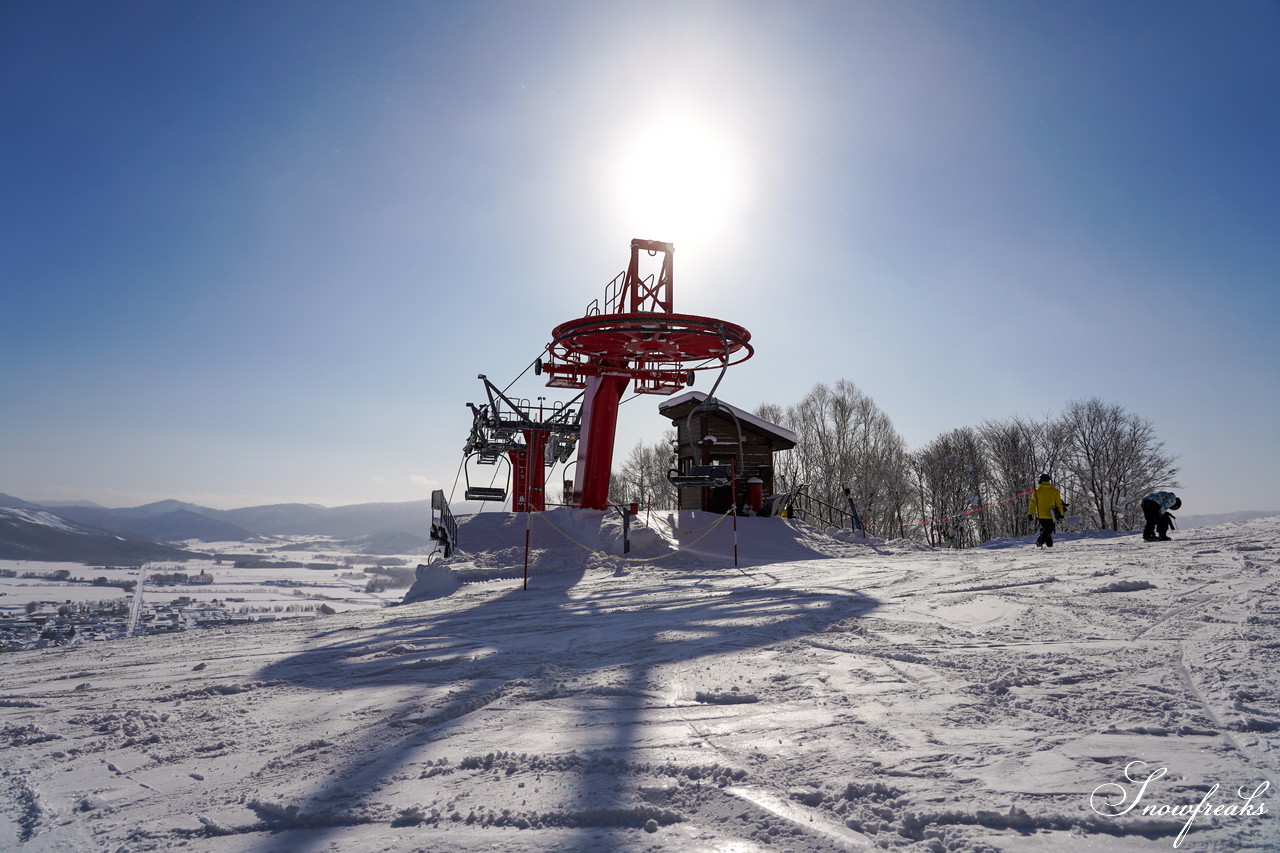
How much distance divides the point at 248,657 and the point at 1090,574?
32.7 ft

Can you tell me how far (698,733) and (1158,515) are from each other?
1451 cm

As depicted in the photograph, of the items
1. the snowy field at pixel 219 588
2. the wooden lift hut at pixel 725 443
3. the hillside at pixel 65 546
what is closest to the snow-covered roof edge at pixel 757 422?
the wooden lift hut at pixel 725 443

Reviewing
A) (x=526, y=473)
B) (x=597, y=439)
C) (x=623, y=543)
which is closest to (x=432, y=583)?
(x=623, y=543)

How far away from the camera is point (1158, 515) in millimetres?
13227

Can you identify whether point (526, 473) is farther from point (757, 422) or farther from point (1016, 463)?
point (1016, 463)

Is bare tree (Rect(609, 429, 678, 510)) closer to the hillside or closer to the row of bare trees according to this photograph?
the row of bare trees

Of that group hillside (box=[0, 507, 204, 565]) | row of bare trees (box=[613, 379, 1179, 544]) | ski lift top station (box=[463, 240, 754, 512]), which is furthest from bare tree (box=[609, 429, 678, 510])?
hillside (box=[0, 507, 204, 565])

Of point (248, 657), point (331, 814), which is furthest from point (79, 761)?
point (248, 657)

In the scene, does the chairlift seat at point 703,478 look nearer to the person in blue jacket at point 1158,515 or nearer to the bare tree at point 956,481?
the person in blue jacket at point 1158,515

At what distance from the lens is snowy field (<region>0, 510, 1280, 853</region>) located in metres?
2.36

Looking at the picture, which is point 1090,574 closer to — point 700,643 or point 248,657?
point 700,643

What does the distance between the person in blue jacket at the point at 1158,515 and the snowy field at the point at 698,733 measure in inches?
269

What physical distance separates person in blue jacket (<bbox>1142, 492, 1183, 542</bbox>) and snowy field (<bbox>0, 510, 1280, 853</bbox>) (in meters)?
6.83

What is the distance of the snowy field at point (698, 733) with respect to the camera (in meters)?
2.36
